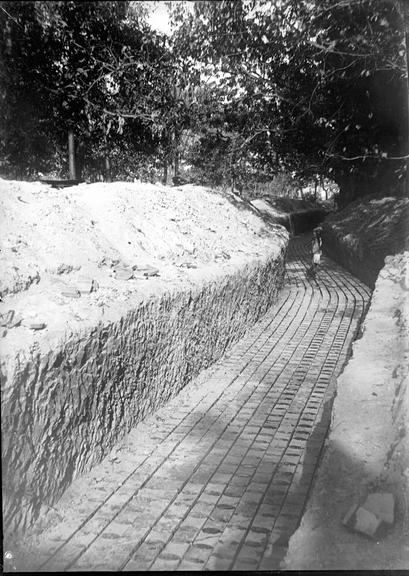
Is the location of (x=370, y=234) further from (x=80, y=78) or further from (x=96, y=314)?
(x=96, y=314)

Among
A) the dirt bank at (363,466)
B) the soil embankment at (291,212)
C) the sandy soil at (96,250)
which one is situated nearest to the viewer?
the dirt bank at (363,466)

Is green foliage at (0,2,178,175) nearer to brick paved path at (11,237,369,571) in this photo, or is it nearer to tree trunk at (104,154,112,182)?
tree trunk at (104,154,112,182)

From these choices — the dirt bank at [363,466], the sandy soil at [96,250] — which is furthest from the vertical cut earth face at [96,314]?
the dirt bank at [363,466]

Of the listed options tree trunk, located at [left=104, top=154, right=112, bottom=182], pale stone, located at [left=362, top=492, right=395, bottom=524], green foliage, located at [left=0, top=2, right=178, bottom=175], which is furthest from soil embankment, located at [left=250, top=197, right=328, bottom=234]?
pale stone, located at [left=362, top=492, right=395, bottom=524]

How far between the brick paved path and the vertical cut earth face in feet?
0.78

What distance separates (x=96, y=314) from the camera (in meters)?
4.00

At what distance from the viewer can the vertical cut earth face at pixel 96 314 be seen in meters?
3.15

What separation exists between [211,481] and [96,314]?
1.61 m

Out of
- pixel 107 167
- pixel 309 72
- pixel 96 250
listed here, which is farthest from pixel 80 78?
pixel 309 72

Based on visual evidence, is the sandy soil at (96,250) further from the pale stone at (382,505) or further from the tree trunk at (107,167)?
the pale stone at (382,505)

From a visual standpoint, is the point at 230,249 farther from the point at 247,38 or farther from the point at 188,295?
the point at 247,38

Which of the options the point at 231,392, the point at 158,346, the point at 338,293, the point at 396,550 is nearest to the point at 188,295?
the point at 158,346

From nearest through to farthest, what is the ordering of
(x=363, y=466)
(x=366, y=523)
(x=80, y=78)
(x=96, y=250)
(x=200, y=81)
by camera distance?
(x=366, y=523), (x=363, y=466), (x=80, y=78), (x=200, y=81), (x=96, y=250)

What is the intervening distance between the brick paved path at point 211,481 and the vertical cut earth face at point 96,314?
0.78 feet
